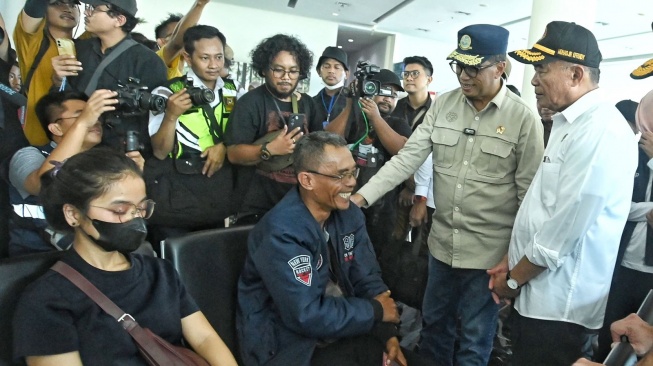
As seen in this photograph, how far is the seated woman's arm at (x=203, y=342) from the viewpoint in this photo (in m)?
1.39

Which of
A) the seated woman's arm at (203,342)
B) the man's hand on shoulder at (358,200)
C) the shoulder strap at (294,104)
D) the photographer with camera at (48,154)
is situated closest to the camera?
the seated woman's arm at (203,342)

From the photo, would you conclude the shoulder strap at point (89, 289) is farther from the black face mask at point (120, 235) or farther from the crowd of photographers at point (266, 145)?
the crowd of photographers at point (266, 145)

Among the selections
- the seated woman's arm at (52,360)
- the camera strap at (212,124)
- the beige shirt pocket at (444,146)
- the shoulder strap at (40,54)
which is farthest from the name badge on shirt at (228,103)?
the seated woman's arm at (52,360)

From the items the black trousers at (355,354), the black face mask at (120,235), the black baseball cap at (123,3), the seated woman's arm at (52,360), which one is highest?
the black baseball cap at (123,3)

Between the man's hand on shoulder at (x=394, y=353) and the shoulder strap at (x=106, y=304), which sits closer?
the shoulder strap at (x=106, y=304)

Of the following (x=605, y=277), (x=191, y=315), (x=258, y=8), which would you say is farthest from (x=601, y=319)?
(x=258, y=8)

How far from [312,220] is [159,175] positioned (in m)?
0.84

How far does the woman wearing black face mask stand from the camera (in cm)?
113

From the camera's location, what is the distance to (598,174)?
143 centimetres

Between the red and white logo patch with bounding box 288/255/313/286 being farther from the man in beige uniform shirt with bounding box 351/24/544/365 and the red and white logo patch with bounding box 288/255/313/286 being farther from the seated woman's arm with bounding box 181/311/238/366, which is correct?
the man in beige uniform shirt with bounding box 351/24/544/365

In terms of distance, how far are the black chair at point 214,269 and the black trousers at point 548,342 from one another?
96 cm

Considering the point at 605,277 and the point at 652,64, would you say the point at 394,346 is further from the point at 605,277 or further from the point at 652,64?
the point at 652,64

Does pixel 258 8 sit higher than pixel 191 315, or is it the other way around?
pixel 258 8

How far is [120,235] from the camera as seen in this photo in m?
1.26
